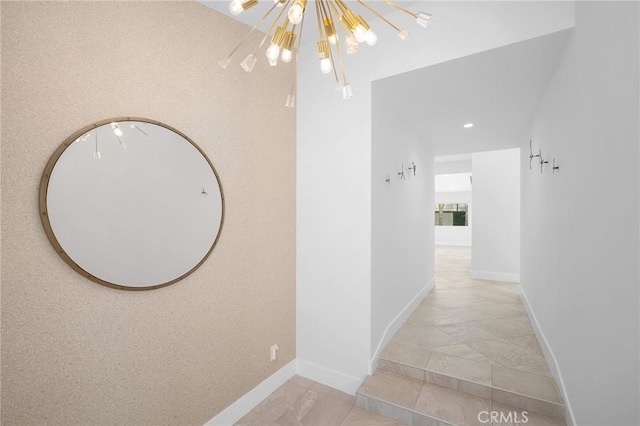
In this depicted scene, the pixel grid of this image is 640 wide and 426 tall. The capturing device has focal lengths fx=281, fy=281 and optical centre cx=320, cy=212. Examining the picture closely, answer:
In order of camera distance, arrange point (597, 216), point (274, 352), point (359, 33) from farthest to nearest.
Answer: point (274, 352), point (597, 216), point (359, 33)

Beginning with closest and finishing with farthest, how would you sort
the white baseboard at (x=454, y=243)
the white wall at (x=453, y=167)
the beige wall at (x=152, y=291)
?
the beige wall at (x=152, y=291)
the white wall at (x=453, y=167)
the white baseboard at (x=454, y=243)

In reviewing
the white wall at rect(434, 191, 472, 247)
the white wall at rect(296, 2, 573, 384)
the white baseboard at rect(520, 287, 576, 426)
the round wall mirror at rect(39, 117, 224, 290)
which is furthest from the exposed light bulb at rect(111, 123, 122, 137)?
the white wall at rect(434, 191, 472, 247)

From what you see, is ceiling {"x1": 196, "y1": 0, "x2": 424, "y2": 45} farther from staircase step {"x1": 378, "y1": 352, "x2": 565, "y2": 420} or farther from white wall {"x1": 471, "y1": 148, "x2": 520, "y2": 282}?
white wall {"x1": 471, "y1": 148, "x2": 520, "y2": 282}

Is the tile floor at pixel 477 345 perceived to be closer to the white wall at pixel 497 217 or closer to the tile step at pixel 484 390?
the tile step at pixel 484 390

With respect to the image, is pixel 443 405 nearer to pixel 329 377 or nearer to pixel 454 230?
pixel 329 377

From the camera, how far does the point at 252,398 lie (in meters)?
2.14

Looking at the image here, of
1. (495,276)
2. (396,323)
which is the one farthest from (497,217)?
(396,323)

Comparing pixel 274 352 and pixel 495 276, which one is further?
pixel 495 276

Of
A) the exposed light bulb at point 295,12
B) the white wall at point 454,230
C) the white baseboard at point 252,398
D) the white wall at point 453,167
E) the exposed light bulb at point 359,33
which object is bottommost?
the white baseboard at point 252,398

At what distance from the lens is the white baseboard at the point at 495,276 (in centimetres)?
500

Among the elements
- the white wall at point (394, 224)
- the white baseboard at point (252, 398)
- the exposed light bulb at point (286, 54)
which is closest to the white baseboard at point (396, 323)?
the white wall at point (394, 224)

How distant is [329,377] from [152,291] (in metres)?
1.63

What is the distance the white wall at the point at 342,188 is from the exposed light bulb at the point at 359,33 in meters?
1.27

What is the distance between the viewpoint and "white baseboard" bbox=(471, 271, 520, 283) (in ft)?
16.4
